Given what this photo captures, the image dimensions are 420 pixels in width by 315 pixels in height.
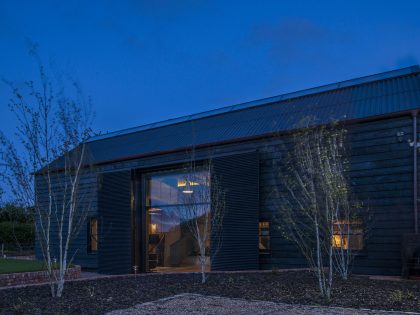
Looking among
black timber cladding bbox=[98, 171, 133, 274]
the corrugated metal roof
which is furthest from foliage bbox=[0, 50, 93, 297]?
black timber cladding bbox=[98, 171, 133, 274]

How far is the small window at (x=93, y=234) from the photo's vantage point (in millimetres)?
17459

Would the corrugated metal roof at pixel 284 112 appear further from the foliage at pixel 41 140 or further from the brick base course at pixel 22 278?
the foliage at pixel 41 140

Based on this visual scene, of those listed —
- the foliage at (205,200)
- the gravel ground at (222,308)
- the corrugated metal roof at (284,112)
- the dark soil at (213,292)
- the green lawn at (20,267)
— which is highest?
the corrugated metal roof at (284,112)

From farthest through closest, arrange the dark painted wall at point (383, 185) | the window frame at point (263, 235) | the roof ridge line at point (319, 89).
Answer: the roof ridge line at point (319, 89)
the window frame at point (263, 235)
the dark painted wall at point (383, 185)

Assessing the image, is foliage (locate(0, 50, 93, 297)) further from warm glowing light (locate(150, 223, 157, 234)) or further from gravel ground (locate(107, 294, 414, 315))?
warm glowing light (locate(150, 223, 157, 234))

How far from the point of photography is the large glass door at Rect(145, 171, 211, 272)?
535 inches

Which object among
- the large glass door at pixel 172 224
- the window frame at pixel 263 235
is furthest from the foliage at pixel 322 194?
the large glass door at pixel 172 224

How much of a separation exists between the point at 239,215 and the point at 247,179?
103cm

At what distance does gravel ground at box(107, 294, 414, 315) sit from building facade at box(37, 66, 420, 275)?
14.0ft

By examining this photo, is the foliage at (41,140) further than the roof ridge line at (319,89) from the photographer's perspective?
No

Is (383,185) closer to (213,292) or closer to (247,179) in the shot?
(247,179)

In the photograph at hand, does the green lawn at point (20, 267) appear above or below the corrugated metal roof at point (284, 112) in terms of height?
below

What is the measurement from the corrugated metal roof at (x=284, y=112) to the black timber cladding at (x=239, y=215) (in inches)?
39.3

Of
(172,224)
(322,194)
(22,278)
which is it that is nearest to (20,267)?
(22,278)
